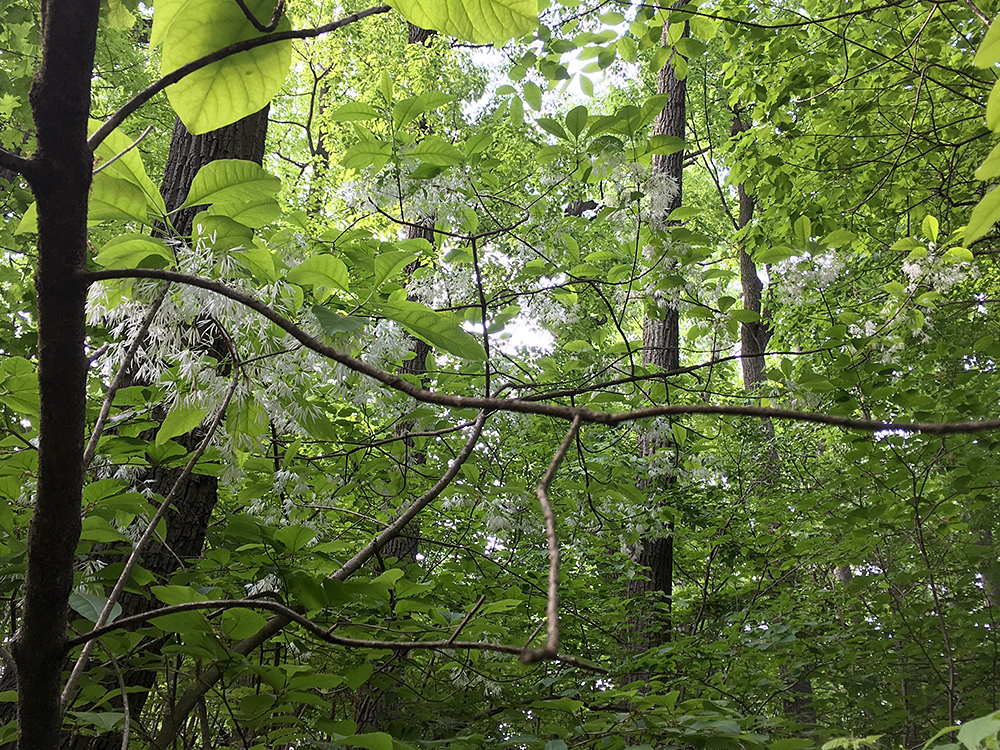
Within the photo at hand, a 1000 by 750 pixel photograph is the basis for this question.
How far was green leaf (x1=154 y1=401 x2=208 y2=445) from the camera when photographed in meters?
1.18

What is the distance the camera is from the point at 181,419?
3.98 feet

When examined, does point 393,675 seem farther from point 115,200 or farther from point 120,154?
point 120,154

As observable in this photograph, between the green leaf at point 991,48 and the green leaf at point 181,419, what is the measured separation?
1.22 m

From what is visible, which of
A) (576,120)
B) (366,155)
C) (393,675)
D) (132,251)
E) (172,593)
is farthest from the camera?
(393,675)

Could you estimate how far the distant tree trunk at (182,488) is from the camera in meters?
2.19

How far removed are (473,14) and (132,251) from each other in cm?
74

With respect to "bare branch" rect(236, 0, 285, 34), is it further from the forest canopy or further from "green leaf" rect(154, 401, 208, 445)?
"green leaf" rect(154, 401, 208, 445)

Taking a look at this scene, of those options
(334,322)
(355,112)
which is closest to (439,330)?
(334,322)

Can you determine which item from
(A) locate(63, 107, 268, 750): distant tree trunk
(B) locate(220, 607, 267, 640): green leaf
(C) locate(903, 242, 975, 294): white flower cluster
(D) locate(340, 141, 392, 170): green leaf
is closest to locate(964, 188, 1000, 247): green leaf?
(B) locate(220, 607, 267, 640): green leaf

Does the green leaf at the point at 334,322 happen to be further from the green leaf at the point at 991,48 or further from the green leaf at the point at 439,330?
the green leaf at the point at 991,48

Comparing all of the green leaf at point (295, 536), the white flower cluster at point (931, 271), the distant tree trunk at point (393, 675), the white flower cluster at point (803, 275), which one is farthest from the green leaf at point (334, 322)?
the white flower cluster at point (803, 275)

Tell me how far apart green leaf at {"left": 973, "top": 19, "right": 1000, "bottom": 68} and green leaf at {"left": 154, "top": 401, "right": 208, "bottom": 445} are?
122 cm

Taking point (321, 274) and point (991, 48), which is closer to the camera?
point (991, 48)

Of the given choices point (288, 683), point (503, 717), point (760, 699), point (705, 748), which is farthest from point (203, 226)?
point (760, 699)
